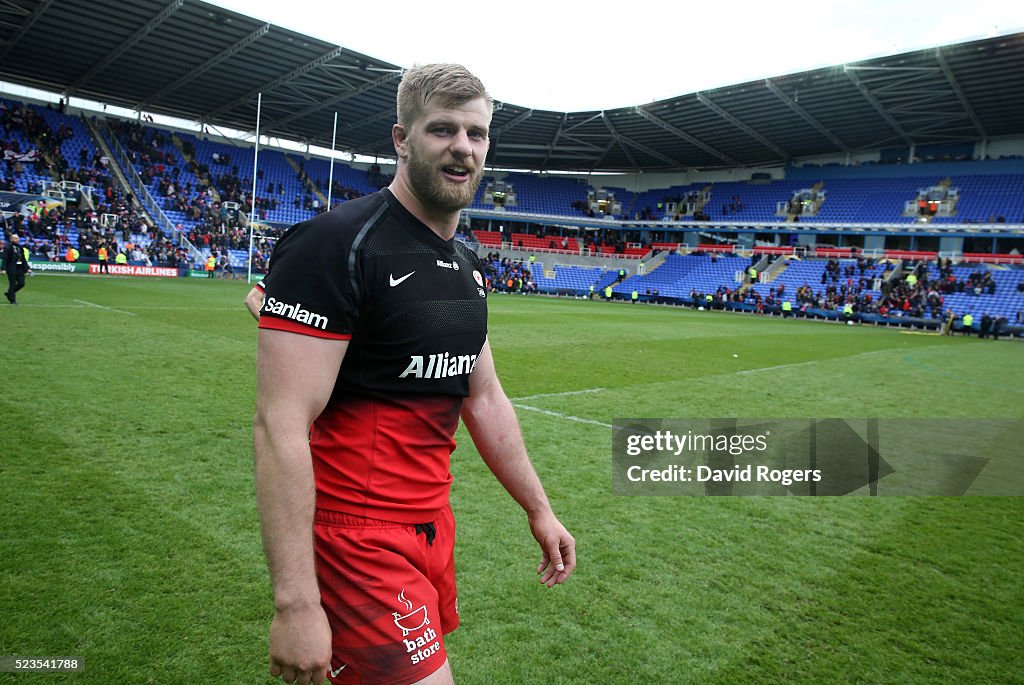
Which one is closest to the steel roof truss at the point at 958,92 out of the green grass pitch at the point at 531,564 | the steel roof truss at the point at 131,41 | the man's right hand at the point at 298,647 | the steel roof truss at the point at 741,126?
the steel roof truss at the point at 741,126

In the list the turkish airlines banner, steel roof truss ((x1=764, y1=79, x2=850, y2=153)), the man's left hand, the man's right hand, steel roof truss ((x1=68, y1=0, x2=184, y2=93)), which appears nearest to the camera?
the man's right hand

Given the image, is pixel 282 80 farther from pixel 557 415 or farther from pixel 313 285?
pixel 313 285

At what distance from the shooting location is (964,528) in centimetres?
541

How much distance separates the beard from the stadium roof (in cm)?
3322

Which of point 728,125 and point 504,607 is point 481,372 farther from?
point 728,125

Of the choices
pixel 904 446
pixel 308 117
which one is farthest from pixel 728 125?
pixel 904 446

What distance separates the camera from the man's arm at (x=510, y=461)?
2371mm

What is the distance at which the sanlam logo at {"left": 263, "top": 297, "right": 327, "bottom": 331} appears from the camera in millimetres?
1615

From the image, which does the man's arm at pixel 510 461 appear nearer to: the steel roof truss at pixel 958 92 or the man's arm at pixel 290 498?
the man's arm at pixel 290 498

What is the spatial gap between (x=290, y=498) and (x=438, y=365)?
590 millimetres

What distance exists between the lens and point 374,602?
1.73 metres

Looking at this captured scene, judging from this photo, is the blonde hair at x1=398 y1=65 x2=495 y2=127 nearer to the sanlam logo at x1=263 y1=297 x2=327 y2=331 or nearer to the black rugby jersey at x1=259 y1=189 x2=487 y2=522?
the black rugby jersey at x1=259 y1=189 x2=487 y2=522

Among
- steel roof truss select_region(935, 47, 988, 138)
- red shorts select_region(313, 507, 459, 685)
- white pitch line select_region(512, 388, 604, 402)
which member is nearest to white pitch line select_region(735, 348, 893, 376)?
white pitch line select_region(512, 388, 604, 402)

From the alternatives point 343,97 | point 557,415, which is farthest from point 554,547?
point 343,97
